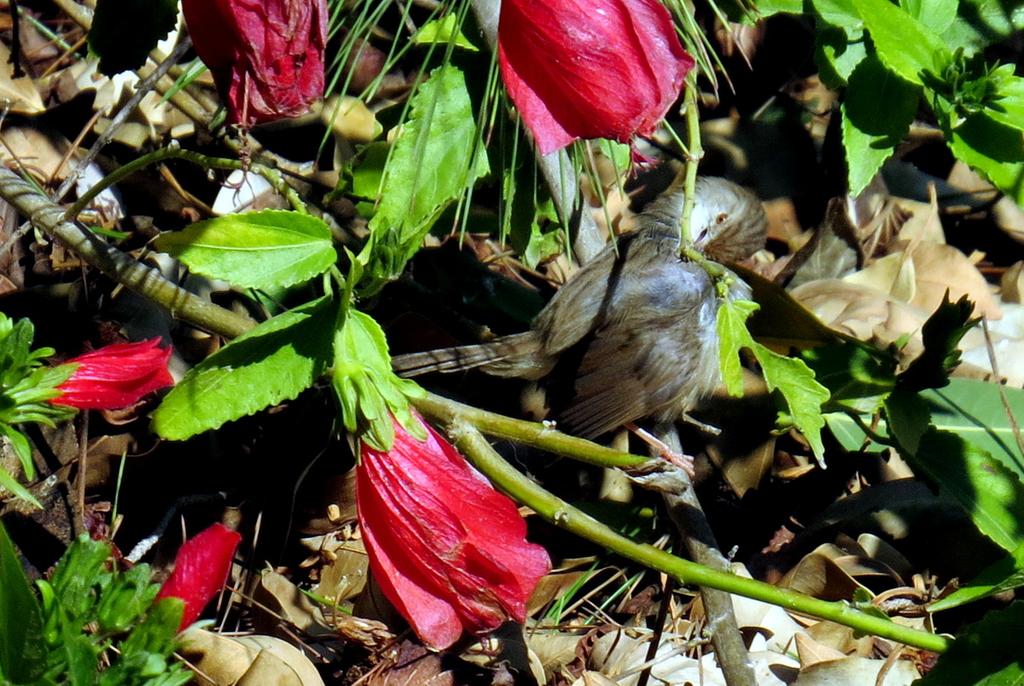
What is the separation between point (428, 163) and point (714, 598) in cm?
113

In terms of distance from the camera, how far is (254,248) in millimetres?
1803

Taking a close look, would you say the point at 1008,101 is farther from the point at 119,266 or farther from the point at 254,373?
the point at 119,266

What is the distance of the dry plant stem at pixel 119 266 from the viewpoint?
2.25m

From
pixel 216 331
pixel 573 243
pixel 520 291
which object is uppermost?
pixel 216 331

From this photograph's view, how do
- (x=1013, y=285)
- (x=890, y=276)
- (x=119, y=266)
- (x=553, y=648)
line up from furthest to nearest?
(x=1013, y=285)
(x=890, y=276)
(x=553, y=648)
(x=119, y=266)

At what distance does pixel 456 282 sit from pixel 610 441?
2.72ft

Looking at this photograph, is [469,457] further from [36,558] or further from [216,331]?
[36,558]

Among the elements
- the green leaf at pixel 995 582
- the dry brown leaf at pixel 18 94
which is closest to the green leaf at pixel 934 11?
the green leaf at pixel 995 582

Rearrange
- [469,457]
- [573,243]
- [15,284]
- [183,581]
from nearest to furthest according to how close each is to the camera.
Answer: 1. [183,581]
2. [469,457]
3. [15,284]
4. [573,243]

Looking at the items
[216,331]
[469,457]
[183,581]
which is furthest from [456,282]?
[183,581]

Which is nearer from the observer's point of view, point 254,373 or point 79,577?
point 79,577

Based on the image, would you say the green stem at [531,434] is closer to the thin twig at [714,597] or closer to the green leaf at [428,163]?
the green leaf at [428,163]

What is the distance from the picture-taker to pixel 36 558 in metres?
2.50

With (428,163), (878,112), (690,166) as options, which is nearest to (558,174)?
(690,166)
